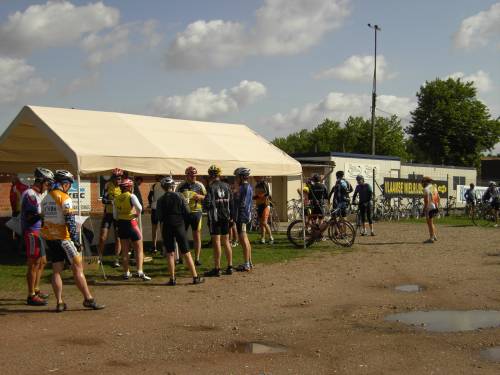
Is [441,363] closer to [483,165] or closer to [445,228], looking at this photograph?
[445,228]

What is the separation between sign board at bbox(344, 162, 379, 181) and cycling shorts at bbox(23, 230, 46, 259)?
785 inches

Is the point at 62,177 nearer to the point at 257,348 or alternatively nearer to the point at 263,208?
the point at 257,348

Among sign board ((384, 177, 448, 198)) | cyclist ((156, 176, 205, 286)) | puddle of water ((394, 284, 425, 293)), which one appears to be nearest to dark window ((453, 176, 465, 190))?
sign board ((384, 177, 448, 198))

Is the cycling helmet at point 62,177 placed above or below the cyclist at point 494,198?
above

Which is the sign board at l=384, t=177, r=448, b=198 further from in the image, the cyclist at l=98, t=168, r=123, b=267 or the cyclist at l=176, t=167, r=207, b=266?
the cyclist at l=98, t=168, r=123, b=267

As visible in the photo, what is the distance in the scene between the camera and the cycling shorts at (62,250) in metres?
7.76

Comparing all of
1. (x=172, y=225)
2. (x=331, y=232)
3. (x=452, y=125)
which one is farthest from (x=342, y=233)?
(x=452, y=125)

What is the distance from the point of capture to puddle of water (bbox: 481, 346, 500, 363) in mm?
5789

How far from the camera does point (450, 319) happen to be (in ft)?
24.7

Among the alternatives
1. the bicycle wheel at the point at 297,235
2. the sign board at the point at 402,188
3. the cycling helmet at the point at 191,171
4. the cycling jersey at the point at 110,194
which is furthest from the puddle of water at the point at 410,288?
the sign board at the point at 402,188

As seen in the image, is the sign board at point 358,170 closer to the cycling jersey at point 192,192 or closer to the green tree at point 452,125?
the cycling jersey at point 192,192

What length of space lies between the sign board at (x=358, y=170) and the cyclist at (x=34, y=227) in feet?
65.3

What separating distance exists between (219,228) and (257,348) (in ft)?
15.1

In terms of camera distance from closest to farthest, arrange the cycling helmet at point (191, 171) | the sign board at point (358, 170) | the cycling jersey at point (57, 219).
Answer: the cycling jersey at point (57, 219), the cycling helmet at point (191, 171), the sign board at point (358, 170)
